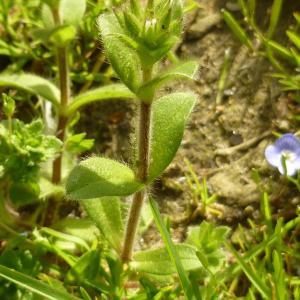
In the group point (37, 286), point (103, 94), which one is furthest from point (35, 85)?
point (37, 286)

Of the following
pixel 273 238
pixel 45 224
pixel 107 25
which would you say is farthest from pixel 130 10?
pixel 45 224

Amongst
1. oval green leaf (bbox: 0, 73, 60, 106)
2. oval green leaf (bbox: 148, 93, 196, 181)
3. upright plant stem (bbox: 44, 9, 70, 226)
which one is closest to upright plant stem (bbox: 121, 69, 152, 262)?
oval green leaf (bbox: 148, 93, 196, 181)

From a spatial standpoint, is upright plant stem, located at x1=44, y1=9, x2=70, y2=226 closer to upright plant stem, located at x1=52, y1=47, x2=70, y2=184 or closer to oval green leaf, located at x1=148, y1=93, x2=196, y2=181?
upright plant stem, located at x1=52, y1=47, x2=70, y2=184

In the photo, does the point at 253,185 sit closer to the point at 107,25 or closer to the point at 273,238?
the point at 273,238

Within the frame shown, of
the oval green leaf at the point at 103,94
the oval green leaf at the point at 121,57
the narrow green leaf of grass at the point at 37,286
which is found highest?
the oval green leaf at the point at 121,57

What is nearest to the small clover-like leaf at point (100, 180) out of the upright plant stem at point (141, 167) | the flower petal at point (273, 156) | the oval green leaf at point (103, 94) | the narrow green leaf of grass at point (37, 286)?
the upright plant stem at point (141, 167)

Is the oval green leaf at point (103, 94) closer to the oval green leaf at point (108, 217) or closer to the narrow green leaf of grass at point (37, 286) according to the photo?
the oval green leaf at point (108, 217)
